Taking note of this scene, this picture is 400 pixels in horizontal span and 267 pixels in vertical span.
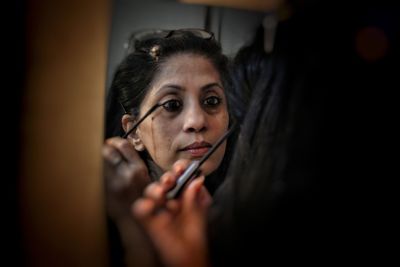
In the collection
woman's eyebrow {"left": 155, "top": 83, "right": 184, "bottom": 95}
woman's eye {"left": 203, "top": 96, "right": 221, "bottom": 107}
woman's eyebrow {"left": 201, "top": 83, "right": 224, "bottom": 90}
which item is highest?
woman's eyebrow {"left": 201, "top": 83, "right": 224, "bottom": 90}

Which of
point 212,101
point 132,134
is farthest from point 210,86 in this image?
point 132,134

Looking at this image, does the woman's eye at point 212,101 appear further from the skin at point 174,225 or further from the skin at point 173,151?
the skin at point 174,225

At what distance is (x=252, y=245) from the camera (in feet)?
1.94

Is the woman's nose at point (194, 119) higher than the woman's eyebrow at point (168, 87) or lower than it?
lower

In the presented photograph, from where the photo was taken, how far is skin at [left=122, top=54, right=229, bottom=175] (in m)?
0.63

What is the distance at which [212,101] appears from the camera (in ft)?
2.09

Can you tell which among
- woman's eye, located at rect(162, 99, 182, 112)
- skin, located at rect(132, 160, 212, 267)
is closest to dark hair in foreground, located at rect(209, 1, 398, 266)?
skin, located at rect(132, 160, 212, 267)

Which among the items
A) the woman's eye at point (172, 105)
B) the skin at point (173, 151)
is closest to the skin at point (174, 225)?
the skin at point (173, 151)

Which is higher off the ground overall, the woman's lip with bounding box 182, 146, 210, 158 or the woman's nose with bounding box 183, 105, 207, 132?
the woman's nose with bounding box 183, 105, 207, 132

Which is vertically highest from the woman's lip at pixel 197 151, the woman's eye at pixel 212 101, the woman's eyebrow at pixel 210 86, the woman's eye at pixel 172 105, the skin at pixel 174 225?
the woman's eyebrow at pixel 210 86

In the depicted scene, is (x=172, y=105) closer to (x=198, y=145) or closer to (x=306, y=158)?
(x=198, y=145)

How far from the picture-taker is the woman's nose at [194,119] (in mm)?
625

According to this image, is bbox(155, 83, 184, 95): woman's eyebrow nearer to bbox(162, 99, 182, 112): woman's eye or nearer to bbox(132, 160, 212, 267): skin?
bbox(162, 99, 182, 112): woman's eye

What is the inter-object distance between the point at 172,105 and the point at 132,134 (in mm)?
83
